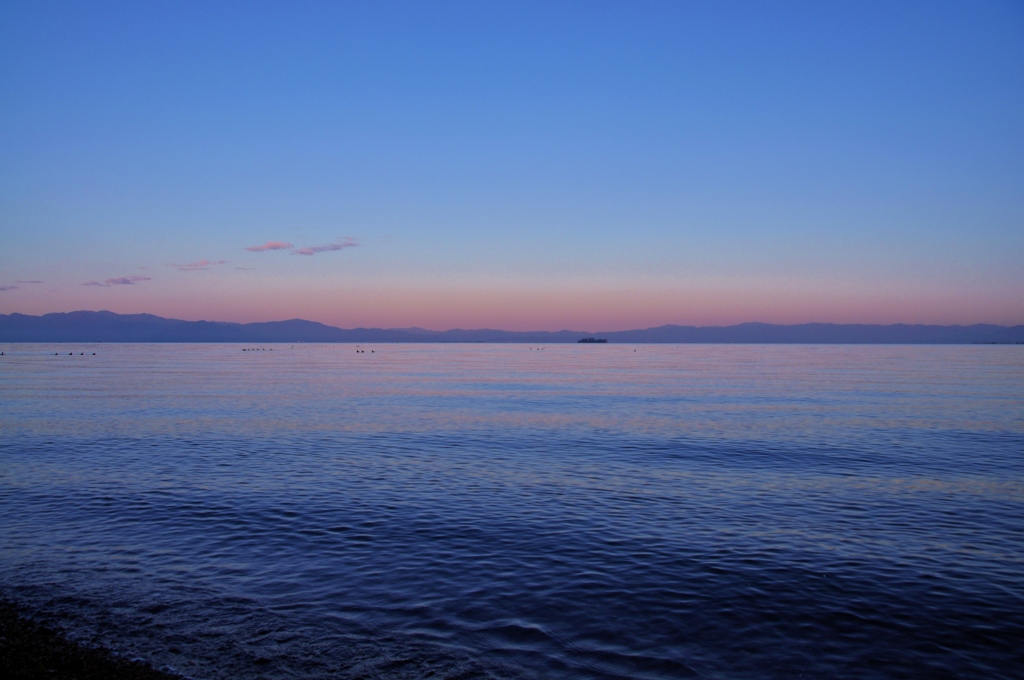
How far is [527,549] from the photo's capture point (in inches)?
727

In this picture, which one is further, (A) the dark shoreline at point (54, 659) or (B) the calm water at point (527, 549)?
(B) the calm water at point (527, 549)

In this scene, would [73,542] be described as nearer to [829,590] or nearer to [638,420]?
[829,590]

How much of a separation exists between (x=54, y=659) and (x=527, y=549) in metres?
10.7

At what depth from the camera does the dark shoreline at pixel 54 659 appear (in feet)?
35.6

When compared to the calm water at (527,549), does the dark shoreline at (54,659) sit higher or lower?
higher

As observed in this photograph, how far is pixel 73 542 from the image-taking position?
61.5 feet

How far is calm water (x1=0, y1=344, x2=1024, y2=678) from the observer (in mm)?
Result: 12492

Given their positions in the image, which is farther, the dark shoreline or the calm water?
the calm water

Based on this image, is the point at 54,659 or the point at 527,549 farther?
the point at 527,549

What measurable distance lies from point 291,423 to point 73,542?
27.4 meters

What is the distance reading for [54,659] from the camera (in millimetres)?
11469

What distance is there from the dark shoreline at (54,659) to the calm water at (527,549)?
0.47 meters

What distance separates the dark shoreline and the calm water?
1.53 ft

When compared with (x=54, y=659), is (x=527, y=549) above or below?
below
